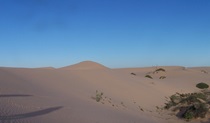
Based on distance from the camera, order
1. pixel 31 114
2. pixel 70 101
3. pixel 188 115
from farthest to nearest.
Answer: pixel 188 115
pixel 70 101
pixel 31 114

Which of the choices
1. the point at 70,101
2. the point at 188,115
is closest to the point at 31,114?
the point at 70,101

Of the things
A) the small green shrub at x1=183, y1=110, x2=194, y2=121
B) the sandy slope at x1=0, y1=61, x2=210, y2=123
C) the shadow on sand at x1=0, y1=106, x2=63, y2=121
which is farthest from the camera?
the small green shrub at x1=183, y1=110, x2=194, y2=121

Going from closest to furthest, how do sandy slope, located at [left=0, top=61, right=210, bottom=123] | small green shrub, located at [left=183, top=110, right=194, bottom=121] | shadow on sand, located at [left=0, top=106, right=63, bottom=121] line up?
shadow on sand, located at [left=0, top=106, right=63, bottom=121], sandy slope, located at [left=0, top=61, right=210, bottom=123], small green shrub, located at [left=183, top=110, right=194, bottom=121]

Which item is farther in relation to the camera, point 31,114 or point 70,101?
point 70,101

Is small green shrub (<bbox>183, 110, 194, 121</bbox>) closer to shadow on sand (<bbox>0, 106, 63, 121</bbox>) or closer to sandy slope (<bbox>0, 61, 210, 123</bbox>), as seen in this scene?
sandy slope (<bbox>0, 61, 210, 123</bbox>)

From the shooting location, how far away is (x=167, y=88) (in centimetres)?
2716

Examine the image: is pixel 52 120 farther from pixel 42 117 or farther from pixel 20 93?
pixel 20 93

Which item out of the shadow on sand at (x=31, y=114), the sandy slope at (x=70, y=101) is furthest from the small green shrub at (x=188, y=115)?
the shadow on sand at (x=31, y=114)

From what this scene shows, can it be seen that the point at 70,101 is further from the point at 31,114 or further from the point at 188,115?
the point at 188,115

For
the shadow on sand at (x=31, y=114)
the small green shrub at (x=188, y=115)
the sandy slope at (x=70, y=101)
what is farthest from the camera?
the small green shrub at (x=188, y=115)

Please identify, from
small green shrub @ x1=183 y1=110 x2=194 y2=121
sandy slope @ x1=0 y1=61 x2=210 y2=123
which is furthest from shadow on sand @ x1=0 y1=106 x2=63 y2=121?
small green shrub @ x1=183 y1=110 x2=194 y2=121

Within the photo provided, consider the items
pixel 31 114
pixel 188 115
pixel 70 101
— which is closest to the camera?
pixel 31 114

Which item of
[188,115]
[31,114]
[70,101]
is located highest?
[70,101]

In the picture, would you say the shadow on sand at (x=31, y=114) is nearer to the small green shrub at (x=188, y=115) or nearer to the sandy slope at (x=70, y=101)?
the sandy slope at (x=70, y=101)
